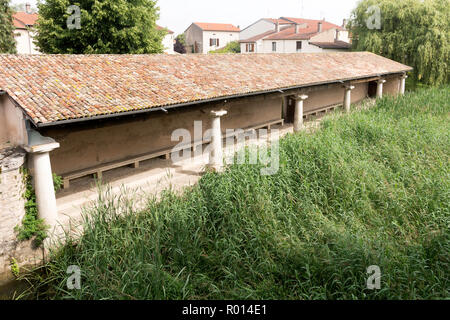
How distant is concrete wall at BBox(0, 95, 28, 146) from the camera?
7.10 meters

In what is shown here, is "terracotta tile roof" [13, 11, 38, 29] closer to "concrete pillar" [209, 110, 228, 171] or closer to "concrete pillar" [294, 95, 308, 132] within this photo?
"concrete pillar" [294, 95, 308, 132]

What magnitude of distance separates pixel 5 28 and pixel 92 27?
28.2ft

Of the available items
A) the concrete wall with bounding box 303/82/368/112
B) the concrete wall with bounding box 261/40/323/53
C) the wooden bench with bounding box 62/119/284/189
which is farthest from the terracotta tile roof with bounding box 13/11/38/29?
the wooden bench with bounding box 62/119/284/189

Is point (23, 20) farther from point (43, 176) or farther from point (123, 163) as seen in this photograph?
point (43, 176)

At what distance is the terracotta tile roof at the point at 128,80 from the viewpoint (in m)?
7.50

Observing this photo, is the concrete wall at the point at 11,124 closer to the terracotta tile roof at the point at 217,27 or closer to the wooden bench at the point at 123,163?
the wooden bench at the point at 123,163

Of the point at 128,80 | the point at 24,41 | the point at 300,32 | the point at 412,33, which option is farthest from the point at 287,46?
the point at 128,80

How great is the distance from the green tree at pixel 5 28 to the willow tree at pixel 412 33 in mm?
23565

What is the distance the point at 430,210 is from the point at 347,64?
13.8 meters

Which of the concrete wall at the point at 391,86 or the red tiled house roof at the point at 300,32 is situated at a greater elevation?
the red tiled house roof at the point at 300,32

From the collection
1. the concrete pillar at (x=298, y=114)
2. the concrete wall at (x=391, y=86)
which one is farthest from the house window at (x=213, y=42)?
the concrete pillar at (x=298, y=114)

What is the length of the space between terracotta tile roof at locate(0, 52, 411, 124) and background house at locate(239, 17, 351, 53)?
2139 cm

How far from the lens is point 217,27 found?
175ft
